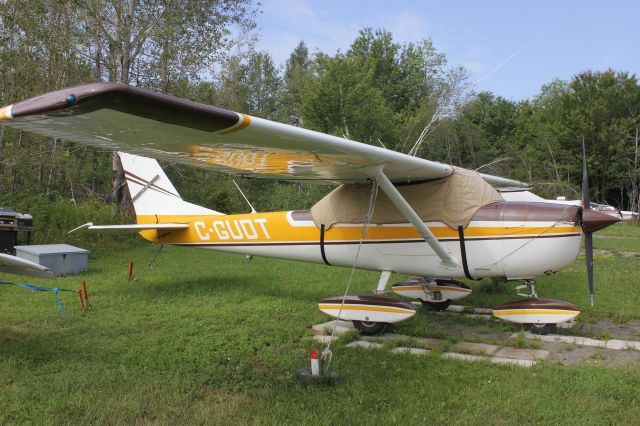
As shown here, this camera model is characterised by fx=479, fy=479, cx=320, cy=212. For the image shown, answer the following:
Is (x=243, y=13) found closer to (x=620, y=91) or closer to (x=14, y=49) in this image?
(x=14, y=49)

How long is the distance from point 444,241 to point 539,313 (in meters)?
1.40

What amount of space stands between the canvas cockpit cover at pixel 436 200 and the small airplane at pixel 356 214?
14mm

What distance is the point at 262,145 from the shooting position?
3.95 meters

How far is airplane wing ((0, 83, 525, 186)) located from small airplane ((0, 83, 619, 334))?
12 millimetres

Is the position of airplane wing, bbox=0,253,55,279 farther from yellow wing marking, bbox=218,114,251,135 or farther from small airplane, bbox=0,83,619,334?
yellow wing marking, bbox=218,114,251,135

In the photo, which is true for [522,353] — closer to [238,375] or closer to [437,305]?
[437,305]

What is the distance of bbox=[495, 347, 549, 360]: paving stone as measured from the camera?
16.4ft

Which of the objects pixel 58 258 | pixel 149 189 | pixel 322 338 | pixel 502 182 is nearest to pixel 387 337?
pixel 322 338

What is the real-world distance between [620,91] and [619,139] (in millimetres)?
4948

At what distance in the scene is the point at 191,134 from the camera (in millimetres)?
3557

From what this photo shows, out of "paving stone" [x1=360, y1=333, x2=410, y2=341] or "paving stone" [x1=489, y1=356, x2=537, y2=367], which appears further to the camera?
"paving stone" [x1=360, y1=333, x2=410, y2=341]

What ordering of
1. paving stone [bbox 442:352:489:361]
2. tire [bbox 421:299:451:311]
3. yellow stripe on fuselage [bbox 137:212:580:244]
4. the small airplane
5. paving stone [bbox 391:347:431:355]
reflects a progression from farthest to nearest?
tire [bbox 421:299:451:311]
yellow stripe on fuselage [bbox 137:212:580:244]
paving stone [bbox 391:347:431:355]
paving stone [bbox 442:352:489:361]
the small airplane

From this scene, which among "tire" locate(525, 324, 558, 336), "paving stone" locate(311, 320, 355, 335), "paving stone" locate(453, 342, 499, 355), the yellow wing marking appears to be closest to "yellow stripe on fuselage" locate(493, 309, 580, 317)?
"tire" locate(525, 324, 558, 336)

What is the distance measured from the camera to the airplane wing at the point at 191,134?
2.63 meters
